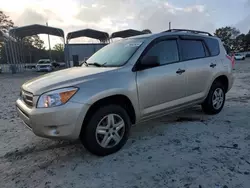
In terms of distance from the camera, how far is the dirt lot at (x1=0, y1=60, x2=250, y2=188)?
8.02 feet

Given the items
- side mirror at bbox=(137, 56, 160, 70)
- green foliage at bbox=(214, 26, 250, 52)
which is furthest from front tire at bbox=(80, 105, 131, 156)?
green foliage at bbox=(214, 26, 250, 52)

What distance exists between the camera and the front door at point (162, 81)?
10.7ft

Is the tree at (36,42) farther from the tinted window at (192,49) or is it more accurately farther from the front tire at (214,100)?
the front tire at (214,100)

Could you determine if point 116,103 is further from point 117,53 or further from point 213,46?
point 213,46

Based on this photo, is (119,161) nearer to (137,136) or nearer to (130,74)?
(137,136)

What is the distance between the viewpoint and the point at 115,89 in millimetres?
2924

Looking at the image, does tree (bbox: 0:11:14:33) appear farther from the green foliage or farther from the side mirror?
the green foliage

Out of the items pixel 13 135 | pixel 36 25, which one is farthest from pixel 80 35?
pixel 13 135

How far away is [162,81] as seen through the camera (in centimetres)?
347

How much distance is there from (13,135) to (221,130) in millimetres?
3943

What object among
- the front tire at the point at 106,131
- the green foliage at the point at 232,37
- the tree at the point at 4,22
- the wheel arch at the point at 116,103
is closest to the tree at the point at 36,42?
the tree at the point at 4,22

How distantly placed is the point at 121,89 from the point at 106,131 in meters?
0.65

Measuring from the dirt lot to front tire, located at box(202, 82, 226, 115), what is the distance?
1.38 feet

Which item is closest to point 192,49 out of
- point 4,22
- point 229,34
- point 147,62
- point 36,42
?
point 147,62
